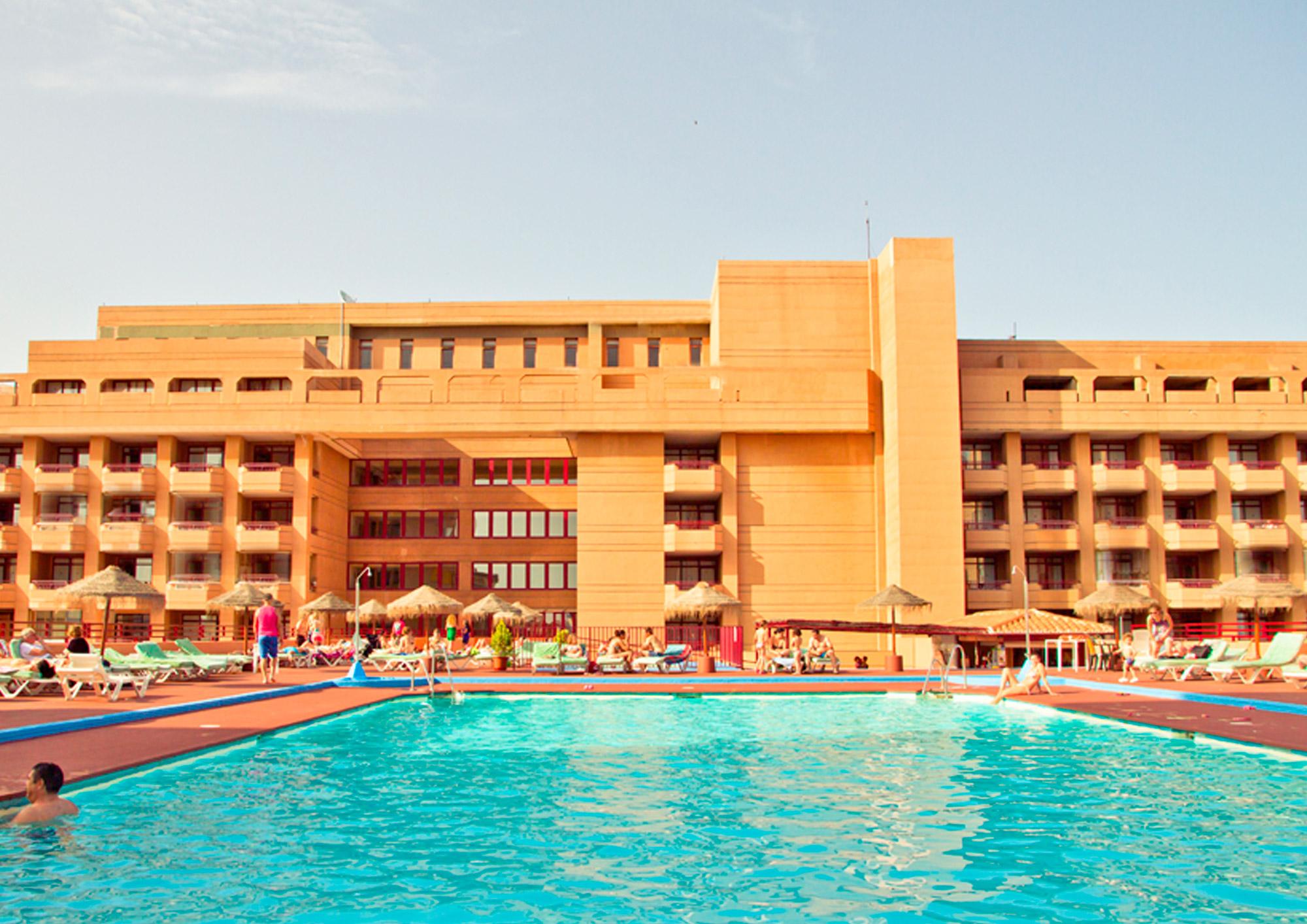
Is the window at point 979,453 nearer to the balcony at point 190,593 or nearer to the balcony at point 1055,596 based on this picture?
the balcony at point 1055,596

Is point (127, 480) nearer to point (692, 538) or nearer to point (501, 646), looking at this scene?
point (501, 646)

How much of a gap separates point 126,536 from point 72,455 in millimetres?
5658

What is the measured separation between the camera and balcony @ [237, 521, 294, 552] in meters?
43.2

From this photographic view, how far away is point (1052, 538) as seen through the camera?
4206 cm

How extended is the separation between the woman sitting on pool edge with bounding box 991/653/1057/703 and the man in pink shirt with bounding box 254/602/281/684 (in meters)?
15.1

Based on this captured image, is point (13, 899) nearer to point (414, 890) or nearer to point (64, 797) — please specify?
point (414, 890)

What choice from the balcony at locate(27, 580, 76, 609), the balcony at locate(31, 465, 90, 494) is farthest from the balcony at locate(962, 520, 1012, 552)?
the balcony at locate(31, 465, 90, 494)

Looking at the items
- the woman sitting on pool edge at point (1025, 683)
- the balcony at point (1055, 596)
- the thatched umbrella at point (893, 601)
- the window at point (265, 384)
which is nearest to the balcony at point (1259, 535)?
the balcony at point (1055, 596)

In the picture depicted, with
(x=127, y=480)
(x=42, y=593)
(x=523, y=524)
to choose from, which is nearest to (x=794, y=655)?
(x=523, y=524)

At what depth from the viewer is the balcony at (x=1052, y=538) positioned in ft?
138

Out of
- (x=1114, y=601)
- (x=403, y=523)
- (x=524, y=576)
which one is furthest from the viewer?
(x=403, y=523)

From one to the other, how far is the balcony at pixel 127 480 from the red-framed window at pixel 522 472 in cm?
1345

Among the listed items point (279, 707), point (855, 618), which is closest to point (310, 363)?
point (855, 618)

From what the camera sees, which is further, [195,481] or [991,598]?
[195,481]
